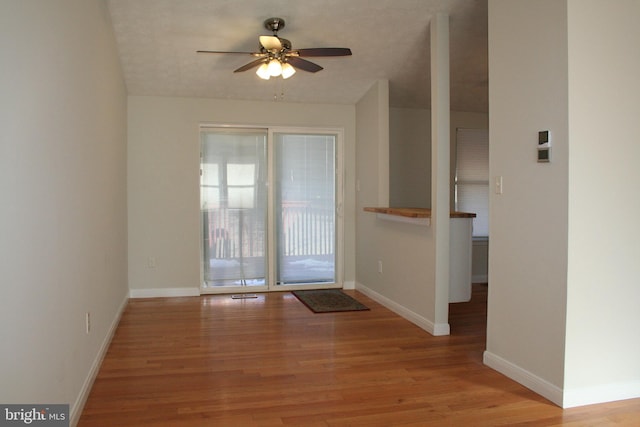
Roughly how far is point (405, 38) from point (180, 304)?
3442mm

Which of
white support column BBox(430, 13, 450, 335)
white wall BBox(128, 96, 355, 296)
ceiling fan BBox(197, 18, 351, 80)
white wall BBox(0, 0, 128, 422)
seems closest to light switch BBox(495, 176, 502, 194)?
white support column BBox(430, 13, 450, 335)

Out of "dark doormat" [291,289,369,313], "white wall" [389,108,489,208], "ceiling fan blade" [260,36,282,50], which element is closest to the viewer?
"ceiling fan blade" [260,36,282,50]

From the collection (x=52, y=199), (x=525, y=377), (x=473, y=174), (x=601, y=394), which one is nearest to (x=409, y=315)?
(x=525, y=377)

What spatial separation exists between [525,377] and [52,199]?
2.67 metres

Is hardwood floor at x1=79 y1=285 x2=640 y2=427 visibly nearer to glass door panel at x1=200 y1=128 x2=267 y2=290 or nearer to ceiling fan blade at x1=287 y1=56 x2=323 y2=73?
glass door panel at x1=200 y1=128 x2=267 y2=290

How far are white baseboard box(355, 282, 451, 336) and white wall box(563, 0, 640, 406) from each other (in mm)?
1370

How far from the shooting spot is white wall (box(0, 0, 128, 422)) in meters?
1.49

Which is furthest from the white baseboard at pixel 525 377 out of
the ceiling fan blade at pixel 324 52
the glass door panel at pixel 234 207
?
the glass door panel at pixel 234 207

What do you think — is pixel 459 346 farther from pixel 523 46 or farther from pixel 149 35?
pixel 149 35

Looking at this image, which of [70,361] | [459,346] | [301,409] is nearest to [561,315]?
Answer: [459,346]

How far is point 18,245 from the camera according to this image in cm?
155

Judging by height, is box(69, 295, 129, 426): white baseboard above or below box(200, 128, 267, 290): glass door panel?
below

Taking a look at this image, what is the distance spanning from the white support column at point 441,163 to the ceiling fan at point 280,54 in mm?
817

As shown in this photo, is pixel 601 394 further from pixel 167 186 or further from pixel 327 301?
pixel 167 186
